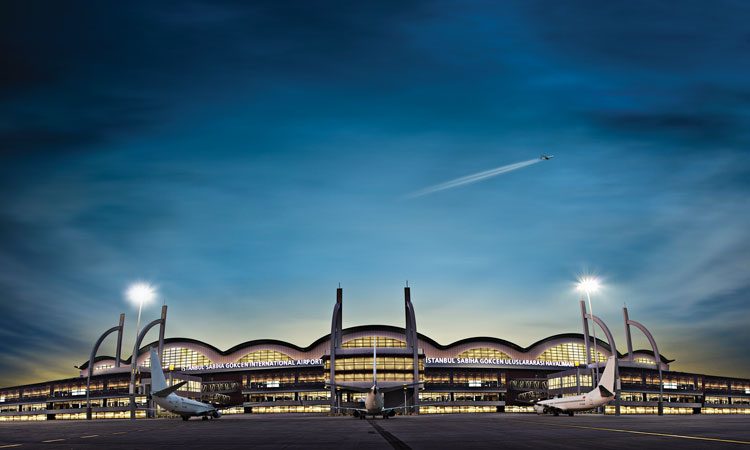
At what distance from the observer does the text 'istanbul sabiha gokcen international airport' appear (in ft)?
443

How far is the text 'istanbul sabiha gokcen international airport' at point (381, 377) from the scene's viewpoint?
135 meters

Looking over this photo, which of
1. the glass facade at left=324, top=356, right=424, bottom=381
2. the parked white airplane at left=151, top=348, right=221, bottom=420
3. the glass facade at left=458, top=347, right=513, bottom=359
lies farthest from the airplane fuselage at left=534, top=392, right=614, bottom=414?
the glass facade at left=458, top=347, right=513, bottom=359

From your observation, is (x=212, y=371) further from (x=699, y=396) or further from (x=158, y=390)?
(x=699, y=396)

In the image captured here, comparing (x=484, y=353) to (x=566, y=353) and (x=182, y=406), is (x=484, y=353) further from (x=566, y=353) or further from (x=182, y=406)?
(x=182, y=406)

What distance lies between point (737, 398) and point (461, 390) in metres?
108

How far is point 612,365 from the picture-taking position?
7094 centimetres

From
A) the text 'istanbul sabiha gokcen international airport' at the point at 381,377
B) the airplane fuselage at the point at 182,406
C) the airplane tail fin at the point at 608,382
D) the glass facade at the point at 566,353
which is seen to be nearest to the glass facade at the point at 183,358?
the text 'istanbul sabiha gokcen international airport' at the point at 381,377

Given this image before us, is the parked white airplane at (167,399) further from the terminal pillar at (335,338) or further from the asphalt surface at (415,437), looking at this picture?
the terminal pillar at (335,338)

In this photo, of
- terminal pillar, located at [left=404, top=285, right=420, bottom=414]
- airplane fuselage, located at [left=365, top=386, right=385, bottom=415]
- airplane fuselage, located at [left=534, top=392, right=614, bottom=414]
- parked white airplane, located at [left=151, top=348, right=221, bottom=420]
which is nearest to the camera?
parked white airplane, located at [left=151, top=348, right=221, bottom=420]

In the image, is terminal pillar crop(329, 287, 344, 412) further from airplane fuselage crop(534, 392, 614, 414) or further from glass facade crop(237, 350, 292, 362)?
airplane fuselage crop(534, 392, 614, 414)

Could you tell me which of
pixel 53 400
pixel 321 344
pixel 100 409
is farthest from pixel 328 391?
pixel 53 400

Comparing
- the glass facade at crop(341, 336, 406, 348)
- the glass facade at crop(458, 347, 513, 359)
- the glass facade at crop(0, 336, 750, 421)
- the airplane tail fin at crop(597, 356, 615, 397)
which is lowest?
the glass facade at crop(0, 336, 750, 421)

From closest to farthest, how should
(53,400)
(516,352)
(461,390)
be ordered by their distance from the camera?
(461,390), (53,400), (516,352)

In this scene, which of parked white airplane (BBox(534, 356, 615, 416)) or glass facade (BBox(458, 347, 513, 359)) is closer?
parked white airplane (BBox(534, 356, 615, 416))
